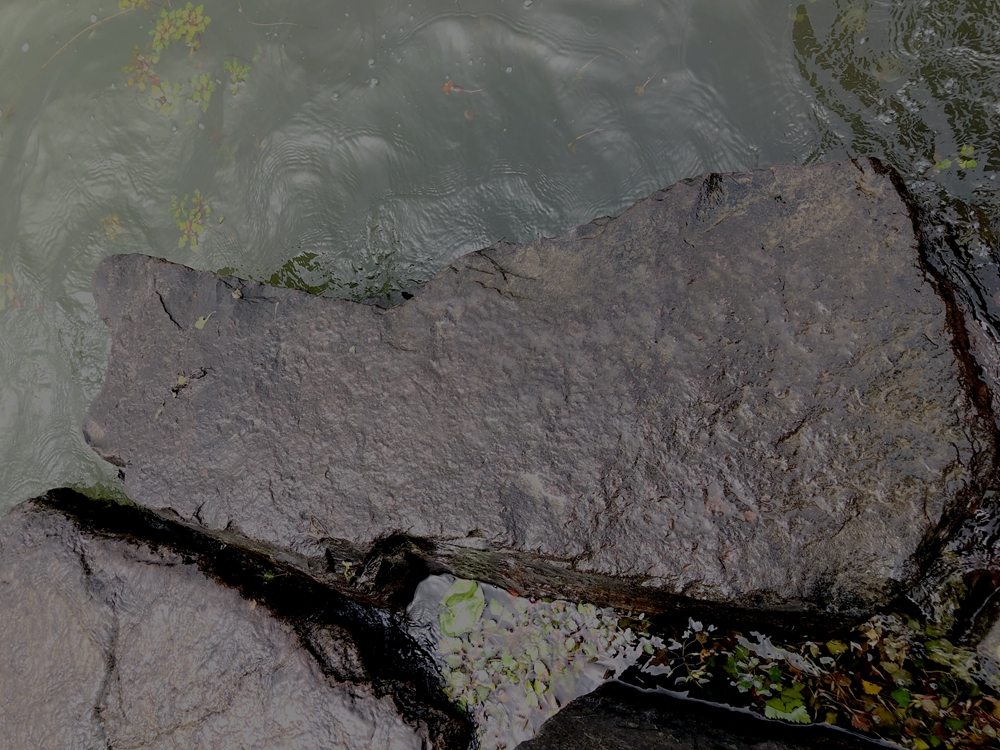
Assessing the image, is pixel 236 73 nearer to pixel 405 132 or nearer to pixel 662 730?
pixel 405 132

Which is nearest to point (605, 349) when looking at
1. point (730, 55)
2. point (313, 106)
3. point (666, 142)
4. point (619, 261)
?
point (619, 261)

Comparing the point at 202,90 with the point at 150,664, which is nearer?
the point at 150,664

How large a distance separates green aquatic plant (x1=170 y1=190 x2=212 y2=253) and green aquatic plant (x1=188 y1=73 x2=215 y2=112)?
0.63 metres

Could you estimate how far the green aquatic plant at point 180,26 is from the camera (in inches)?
172

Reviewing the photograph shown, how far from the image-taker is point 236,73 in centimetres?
422

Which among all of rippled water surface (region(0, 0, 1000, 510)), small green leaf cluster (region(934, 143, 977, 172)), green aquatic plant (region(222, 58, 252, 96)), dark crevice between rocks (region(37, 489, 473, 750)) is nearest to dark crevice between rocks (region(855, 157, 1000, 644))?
rippled water surface (region(0, 0, 1000, 510))

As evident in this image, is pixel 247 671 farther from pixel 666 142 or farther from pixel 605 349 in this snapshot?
pixel 666 142

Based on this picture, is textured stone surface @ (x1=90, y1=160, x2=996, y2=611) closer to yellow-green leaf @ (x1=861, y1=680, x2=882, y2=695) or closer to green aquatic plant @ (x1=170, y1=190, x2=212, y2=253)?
yellow-green leaf @ (x1=861, y1=680, x2=882, y2=695)

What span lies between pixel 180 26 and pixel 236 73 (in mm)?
644

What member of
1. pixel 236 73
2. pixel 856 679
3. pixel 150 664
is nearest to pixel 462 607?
pixel 150 664

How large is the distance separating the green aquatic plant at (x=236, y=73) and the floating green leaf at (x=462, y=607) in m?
3.41

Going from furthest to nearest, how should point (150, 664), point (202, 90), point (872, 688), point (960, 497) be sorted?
point (202, 90)
point (150, 664)
point (872, 688)
point (960, 497)

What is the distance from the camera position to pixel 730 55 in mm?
3371

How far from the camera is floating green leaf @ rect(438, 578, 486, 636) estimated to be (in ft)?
9.66
